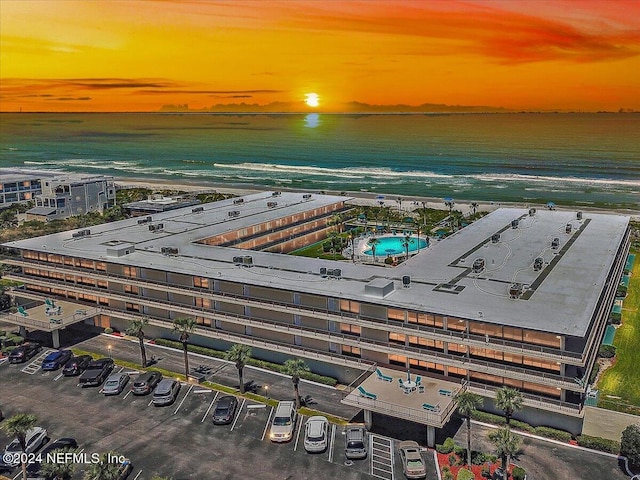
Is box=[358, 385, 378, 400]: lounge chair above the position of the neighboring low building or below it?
below

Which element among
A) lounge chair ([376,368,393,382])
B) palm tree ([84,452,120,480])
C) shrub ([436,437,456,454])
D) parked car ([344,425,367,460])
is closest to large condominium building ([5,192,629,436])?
lounge chair ([376,368,393,382])

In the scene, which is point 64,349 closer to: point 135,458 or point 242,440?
point 135,458

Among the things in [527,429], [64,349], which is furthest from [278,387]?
[64,349]

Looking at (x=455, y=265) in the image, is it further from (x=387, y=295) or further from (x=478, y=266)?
(x=387, y=295)

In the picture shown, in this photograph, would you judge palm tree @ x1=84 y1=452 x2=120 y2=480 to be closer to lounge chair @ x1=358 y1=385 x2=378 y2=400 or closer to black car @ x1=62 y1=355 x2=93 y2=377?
lounge chair @ x1=358 y1=385 x2=378 y2=400

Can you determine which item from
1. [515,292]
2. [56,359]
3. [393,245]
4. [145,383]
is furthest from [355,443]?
[393,245]

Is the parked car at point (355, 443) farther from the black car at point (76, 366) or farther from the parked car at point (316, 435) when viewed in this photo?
the black car at point (76, 366)
